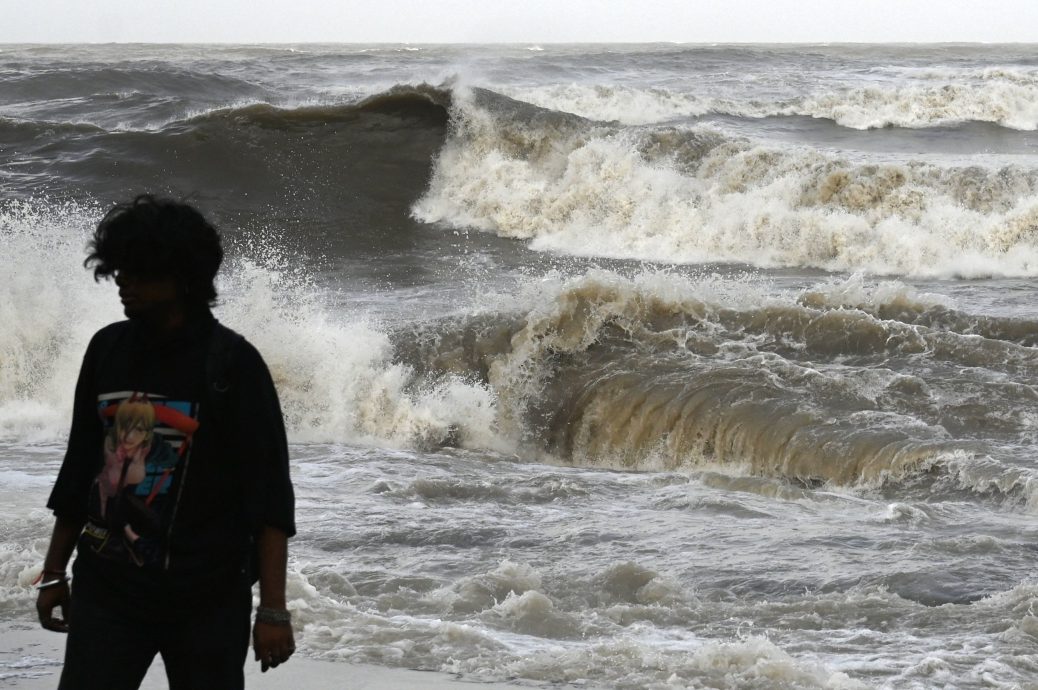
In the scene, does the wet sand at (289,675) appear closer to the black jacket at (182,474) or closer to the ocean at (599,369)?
the ocean at (599,369)

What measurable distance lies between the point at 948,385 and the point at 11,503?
18.8 feet

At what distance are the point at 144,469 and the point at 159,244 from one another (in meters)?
0.41

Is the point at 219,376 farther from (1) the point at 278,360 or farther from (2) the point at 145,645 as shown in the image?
(1) the point at 278,360

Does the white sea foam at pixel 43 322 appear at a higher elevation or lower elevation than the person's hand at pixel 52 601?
lower

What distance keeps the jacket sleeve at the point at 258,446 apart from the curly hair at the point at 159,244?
17 cm

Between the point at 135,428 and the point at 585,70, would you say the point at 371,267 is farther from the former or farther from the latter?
the point at 585,70

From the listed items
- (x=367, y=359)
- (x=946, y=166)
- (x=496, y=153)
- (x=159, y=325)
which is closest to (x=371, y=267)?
(x=496, y=153)

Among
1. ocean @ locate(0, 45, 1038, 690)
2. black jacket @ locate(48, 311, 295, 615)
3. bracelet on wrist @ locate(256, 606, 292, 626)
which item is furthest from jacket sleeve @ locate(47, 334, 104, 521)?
ocean @ locate(0, 45, 1038, 690)

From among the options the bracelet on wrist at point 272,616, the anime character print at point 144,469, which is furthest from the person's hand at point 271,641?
the anime character print at point 144,469

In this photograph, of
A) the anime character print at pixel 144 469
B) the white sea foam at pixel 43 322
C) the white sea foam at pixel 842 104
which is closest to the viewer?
the anime character print at pixel 144 469

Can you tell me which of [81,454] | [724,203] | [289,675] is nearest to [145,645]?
[81,454]

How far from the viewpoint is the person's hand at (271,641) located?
2.53 meters

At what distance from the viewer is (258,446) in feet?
8.17

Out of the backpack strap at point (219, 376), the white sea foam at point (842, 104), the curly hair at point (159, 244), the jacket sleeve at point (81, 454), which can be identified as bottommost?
the white sea foam at point (842, 104)
